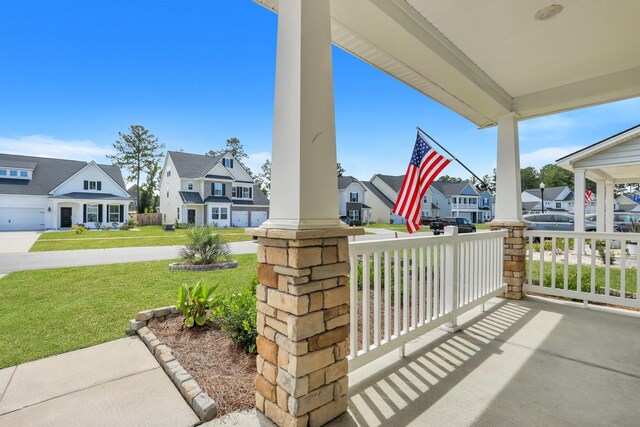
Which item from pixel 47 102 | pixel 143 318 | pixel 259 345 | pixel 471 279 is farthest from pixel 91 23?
pixel 47 102

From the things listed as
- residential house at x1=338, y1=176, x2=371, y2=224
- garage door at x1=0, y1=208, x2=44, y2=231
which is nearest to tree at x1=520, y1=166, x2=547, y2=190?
residential house at x1=338, y1=176, x2=371, y2=224

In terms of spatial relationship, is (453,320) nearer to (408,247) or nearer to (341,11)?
(408,247)

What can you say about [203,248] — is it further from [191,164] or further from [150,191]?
[150,191]

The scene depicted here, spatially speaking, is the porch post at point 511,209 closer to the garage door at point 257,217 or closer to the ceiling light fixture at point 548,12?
the ceiling light fixture at point 548,12

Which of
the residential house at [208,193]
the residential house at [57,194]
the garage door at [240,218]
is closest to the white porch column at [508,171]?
the residential house at [208,193]

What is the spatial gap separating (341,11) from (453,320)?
123 inches

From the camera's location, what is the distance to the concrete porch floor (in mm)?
1847

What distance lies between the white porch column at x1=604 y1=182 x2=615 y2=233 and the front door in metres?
30.4

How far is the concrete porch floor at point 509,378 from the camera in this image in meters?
1.85

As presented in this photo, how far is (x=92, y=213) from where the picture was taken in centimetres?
2217

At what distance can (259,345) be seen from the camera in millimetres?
1883

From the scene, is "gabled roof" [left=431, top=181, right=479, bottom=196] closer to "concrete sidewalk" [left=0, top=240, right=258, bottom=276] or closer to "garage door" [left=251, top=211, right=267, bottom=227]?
"garage door" [left=251, top=211, right=267, bottom=227]

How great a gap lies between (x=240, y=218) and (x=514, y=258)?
23.5 m

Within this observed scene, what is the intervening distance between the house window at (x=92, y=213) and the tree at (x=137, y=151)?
447 inches
